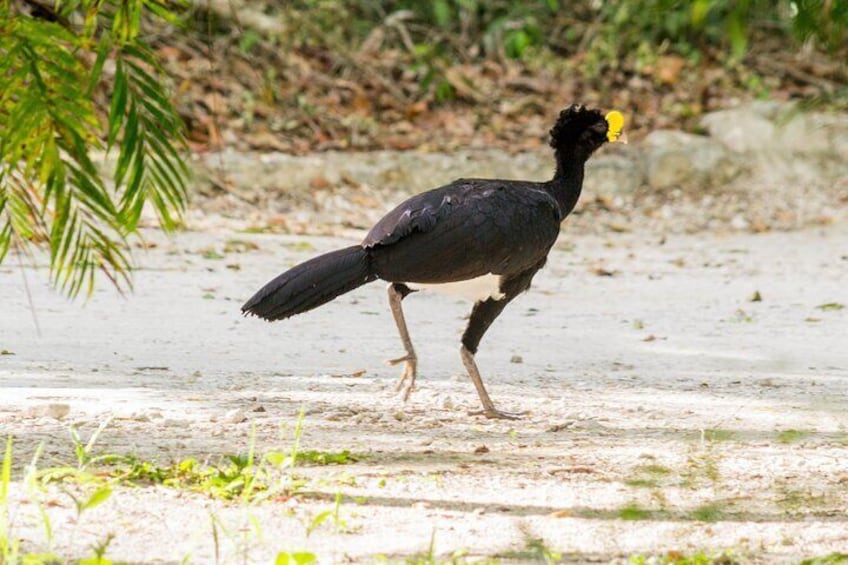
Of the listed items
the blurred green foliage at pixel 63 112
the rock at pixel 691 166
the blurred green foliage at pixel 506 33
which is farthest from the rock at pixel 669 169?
the blurred green foliage at pixel 63 112

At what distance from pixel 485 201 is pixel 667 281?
4.19 meters

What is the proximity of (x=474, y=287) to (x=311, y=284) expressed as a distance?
0.73 metres

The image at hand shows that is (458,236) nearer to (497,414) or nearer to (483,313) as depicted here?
(483,313)

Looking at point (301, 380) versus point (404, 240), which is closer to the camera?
point (404, 240)

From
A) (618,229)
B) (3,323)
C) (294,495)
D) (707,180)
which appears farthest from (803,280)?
(294,495)

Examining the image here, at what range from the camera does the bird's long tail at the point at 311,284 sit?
482 centimetres

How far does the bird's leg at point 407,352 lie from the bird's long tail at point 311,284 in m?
0.31

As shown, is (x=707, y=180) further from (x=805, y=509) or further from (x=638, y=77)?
(x=805, y=509)

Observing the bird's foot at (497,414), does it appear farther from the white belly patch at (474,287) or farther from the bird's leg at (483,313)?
the white belly patch at (474,287)

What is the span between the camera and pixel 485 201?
17.1ft

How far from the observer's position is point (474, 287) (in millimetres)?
5320

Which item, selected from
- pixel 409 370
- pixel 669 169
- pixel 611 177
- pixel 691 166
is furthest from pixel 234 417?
pixel 691 166

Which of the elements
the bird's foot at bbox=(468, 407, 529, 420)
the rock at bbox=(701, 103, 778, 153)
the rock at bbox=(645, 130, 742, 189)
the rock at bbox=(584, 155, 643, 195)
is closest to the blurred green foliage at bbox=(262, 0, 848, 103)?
the rock at bbox=(701, 103, 778, 153)

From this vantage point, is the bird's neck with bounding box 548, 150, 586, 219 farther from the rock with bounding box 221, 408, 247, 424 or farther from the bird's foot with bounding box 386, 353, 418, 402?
the rock with bounding box 221, 408, 247, 424
